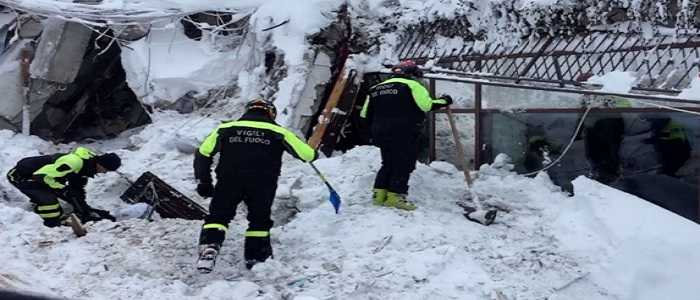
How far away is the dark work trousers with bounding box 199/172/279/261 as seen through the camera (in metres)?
5.27

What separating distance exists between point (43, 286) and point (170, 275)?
2.87 feet

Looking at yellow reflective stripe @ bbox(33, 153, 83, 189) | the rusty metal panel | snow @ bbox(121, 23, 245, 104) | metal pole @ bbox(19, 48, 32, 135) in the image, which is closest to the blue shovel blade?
the rusty metal panel

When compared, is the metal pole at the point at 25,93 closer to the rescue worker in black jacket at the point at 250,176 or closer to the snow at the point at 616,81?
the rescue worker in black jacket at the point at 250,176

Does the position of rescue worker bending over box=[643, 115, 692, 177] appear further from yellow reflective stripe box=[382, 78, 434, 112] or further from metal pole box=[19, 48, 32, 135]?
metal pole box=[19, 48, 32, 135]

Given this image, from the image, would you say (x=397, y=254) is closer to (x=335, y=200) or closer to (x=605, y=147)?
(x=335, y=200)

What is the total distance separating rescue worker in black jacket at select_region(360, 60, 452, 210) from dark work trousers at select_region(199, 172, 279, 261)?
153 cm

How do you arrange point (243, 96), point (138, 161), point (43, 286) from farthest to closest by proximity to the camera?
point (243, 96), point (138, 161), point (43, 286)

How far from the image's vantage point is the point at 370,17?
9195 millimetres

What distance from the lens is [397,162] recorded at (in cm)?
652

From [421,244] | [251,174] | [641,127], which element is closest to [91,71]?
[251,174]

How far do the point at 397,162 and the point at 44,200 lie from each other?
3544 millimetres

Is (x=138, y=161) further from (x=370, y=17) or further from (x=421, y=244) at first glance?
(x=421, y=244)

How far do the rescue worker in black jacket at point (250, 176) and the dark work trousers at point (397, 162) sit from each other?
1314 mm

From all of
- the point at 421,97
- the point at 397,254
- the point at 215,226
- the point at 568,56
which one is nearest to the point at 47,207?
the point at 215,226
